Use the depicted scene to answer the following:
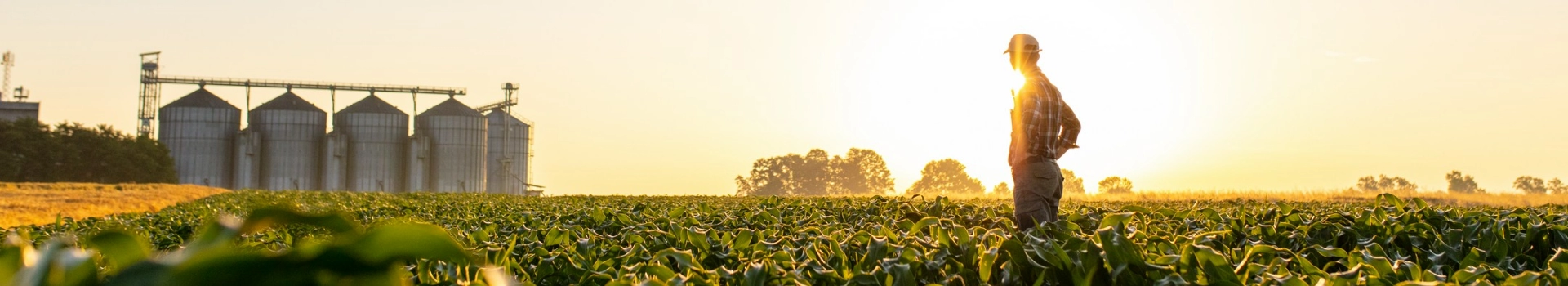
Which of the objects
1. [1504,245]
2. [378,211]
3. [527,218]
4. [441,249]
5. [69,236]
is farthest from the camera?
[378,211]

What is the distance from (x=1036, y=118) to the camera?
575 centimetres

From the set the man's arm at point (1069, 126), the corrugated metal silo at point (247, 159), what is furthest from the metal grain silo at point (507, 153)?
the man's arm at point (1069, 126)

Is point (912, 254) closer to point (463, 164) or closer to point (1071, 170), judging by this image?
point (463, 164)

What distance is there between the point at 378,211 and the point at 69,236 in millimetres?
7746

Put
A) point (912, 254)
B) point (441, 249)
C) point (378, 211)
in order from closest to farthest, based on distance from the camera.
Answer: point (441, 249), point (912, 254), point (378, 211)

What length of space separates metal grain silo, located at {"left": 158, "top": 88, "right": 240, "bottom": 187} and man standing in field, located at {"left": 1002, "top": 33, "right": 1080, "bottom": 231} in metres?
52.9

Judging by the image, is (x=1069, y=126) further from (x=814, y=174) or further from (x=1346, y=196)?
(x=814, y=174)

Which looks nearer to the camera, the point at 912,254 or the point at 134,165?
the point at 912,254

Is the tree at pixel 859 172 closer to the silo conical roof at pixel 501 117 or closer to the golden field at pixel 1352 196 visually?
the silo conical roof at pixel 501 117

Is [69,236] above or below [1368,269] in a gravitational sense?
above

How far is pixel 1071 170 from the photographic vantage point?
68875 millimetres

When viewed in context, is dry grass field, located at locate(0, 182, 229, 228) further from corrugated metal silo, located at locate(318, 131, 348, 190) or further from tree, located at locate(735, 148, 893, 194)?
tree, located at locate(735, 148, 893, 194)

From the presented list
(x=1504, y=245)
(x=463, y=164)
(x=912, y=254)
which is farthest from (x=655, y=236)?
(x=463, y=164)

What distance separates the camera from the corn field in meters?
0.60
